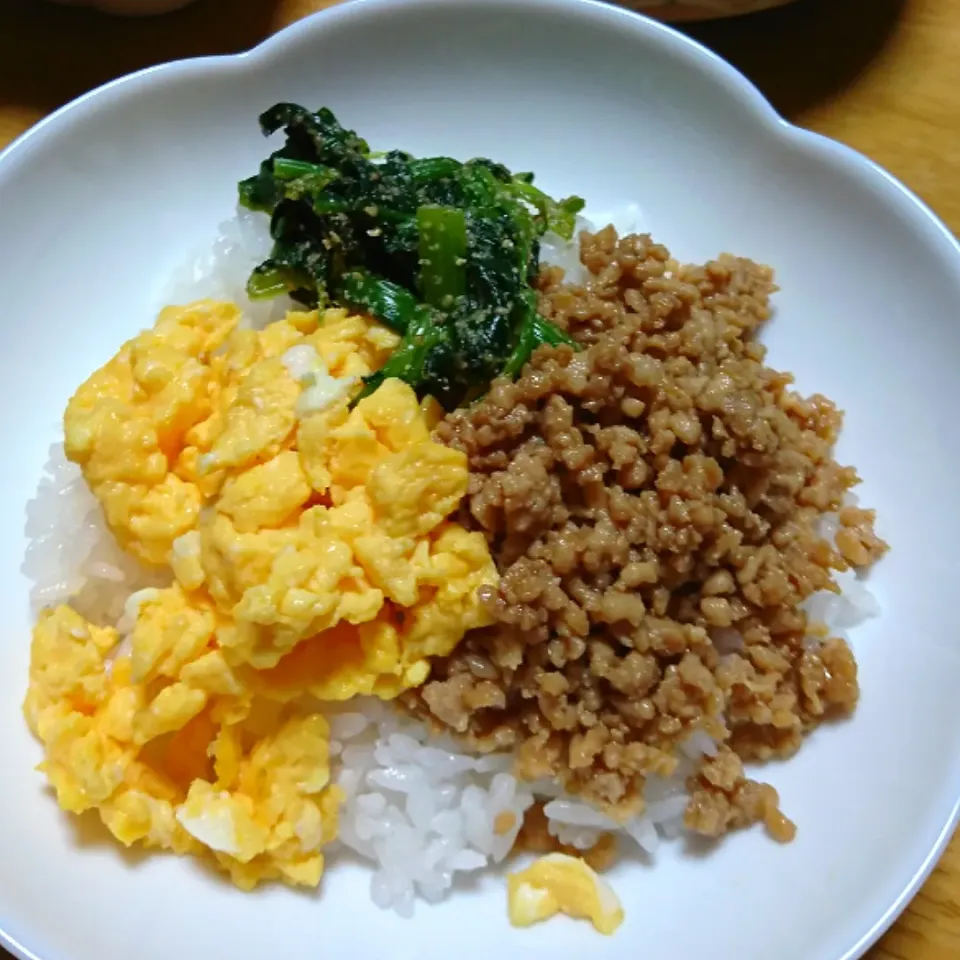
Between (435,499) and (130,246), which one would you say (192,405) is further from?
(130,246)

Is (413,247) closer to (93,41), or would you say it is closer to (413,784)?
(413,784)

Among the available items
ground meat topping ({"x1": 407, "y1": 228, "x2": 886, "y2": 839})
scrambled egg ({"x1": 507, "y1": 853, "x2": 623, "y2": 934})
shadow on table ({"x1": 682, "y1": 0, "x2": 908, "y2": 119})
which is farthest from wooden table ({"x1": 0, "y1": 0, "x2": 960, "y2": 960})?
scrambled egg ({"x1": 507, "y1": 853, "x2": 623, "y2": 934})

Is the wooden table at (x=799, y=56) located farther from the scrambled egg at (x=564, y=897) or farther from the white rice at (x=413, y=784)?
the scrambled egg at (x=564, y=897)

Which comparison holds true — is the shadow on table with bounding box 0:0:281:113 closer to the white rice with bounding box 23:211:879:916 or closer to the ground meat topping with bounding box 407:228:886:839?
the white rice with bounding box 23:211:879:916

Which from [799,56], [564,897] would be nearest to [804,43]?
[799,56]

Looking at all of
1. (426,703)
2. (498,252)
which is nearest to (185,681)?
(426,703)

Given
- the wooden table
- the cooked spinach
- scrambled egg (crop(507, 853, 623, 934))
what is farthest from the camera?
the wooden table
